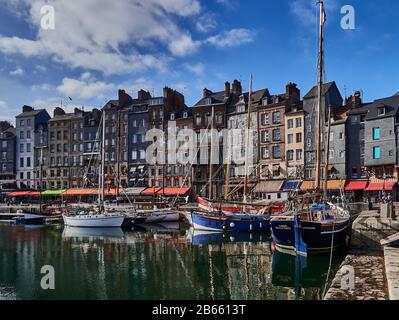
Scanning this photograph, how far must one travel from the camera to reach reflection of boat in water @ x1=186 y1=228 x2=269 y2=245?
105 ft

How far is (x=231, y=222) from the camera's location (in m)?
37.5

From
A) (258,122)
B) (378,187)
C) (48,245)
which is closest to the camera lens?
(48,245)

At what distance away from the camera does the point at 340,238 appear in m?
22.8

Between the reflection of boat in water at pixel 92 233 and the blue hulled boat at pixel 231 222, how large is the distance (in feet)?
25.4

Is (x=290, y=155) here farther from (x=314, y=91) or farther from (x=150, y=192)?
(x=150, y=192)

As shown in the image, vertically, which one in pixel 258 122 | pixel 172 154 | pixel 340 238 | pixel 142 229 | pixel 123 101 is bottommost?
pixel 142 229

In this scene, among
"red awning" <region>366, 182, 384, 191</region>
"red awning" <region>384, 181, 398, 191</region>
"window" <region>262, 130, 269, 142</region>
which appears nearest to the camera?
"red awning" <region>384, 181, 398, 191</region>

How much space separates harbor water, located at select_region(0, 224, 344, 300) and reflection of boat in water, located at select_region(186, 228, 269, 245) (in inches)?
3.2

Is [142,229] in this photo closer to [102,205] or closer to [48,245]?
[102,205]

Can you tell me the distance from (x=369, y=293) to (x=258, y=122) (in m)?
50.1

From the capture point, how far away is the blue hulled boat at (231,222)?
3691 cm

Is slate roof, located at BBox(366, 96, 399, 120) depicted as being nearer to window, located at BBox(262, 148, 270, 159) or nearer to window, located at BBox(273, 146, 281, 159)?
window, located at BBox(273, 146, 281, 159)

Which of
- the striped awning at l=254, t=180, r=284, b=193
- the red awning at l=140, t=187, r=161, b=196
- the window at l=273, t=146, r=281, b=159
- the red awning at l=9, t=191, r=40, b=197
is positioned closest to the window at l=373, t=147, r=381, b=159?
the striped awning at l=254, t=180, r=284, b=193
